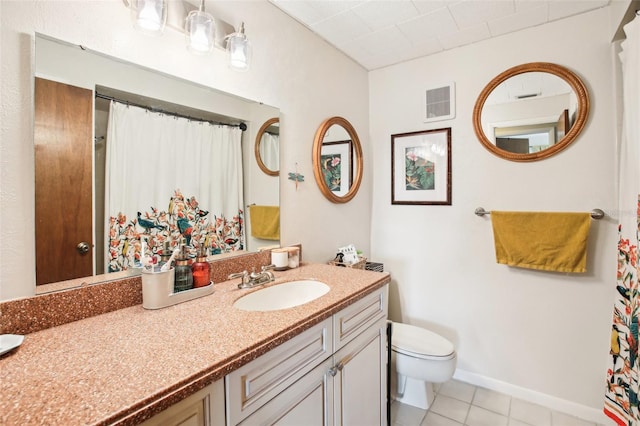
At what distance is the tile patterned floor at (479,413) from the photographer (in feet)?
5.65

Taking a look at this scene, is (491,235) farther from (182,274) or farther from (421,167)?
(182,274)

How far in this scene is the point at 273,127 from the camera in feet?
5.32

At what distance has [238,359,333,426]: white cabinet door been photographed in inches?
32.3

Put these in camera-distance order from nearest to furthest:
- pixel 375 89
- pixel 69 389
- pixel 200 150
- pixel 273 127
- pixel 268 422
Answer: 1. pixel 69 389
2. pixel 268 422
3. pixel 200 150
4. pixel 273 127
5. pixel 375 89

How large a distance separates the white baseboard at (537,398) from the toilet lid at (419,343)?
53 centimetres

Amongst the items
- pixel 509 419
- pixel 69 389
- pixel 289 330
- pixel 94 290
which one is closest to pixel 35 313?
pixel 94 290

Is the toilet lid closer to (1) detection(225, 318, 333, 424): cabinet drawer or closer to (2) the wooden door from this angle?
(1) detection(225, 318, 333, 424): cabinet drawer

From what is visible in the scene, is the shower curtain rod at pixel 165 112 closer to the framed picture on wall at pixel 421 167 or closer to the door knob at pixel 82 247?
the door knob at pixel 82 247

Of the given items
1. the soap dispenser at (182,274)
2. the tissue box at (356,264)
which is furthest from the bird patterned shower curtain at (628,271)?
the soap dispenser at (182,274)

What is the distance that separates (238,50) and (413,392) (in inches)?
84.1

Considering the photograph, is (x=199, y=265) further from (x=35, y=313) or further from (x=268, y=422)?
(x=268, y=422)

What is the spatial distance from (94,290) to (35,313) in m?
0.14

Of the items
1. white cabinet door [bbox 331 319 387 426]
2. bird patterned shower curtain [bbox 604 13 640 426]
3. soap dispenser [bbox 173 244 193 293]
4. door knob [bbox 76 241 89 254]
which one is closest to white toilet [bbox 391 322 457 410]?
white cabinet door [bbox 331 319 387 426]

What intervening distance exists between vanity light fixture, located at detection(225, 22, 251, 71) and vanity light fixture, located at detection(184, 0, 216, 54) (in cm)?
11
